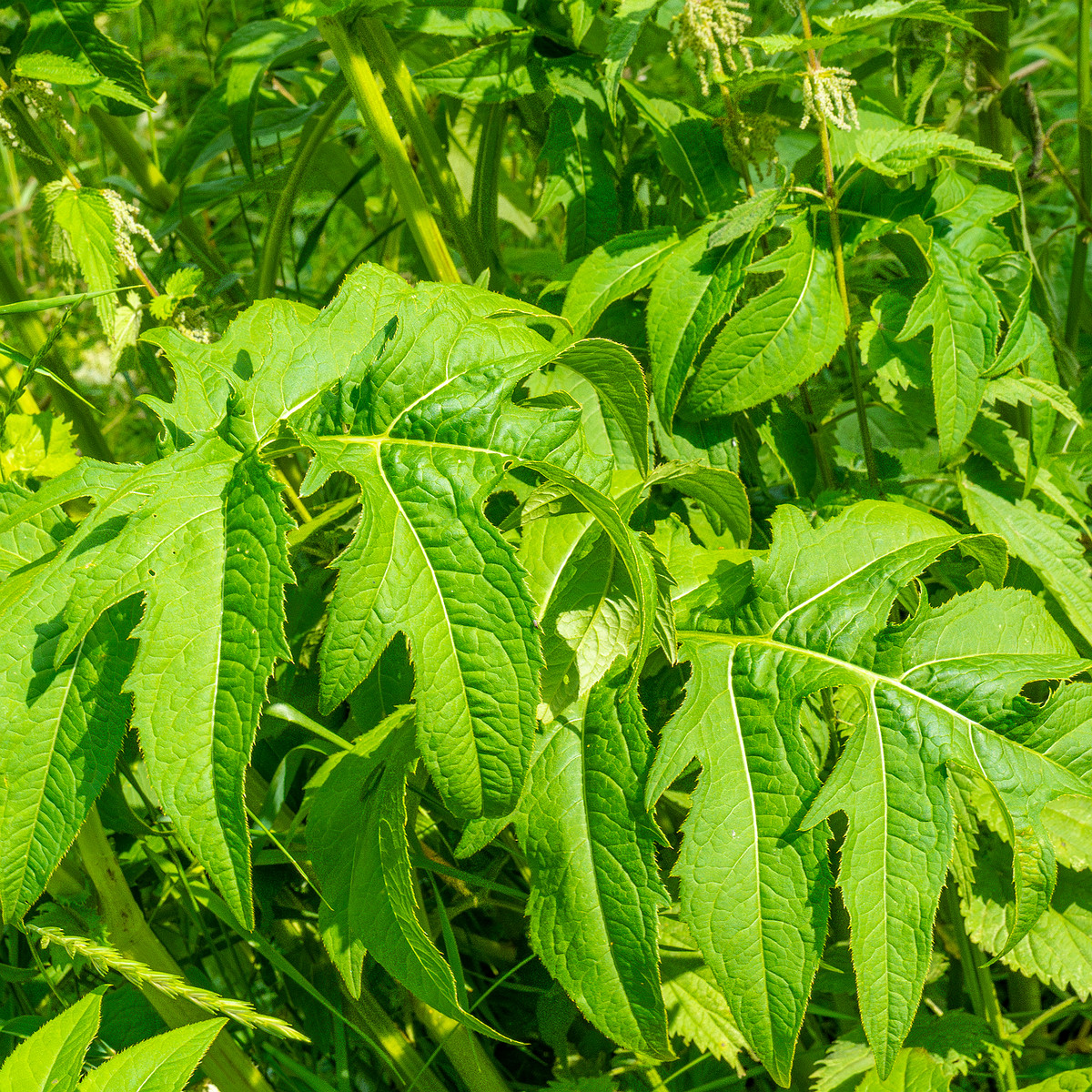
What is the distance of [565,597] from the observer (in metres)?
1.25

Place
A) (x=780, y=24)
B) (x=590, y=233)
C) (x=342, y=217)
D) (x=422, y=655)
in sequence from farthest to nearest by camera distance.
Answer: (x=342, y=217) → (x=780, y=24) → (x=590, y=233) → (x=422, y=655)

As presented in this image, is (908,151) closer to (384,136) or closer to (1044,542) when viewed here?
(1044,542)

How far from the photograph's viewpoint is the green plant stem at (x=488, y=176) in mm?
1761

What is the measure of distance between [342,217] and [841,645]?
276 cm

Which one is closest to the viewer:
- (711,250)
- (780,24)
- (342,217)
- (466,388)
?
(466,388)

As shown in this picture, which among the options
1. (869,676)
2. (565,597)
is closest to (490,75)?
(565,597)

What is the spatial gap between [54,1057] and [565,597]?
2.39 feet

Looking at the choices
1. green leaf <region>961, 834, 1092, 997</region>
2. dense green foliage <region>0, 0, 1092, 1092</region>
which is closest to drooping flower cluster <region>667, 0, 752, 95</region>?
dense green foliage <region>0, 0, 1092, 1092</region>

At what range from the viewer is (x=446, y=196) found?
172cm

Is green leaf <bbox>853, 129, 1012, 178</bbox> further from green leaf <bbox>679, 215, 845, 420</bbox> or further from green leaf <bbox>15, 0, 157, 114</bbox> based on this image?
green leaf <bbox>15, 0, 157, 114</bbox>

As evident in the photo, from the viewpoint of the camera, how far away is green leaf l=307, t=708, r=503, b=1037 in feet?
3.54

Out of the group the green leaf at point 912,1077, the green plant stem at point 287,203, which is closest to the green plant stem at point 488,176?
the green plant stem at point 287,203

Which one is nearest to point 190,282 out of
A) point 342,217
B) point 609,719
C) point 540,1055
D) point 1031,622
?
point 609,719

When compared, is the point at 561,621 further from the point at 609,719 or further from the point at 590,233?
the point at 590,233
